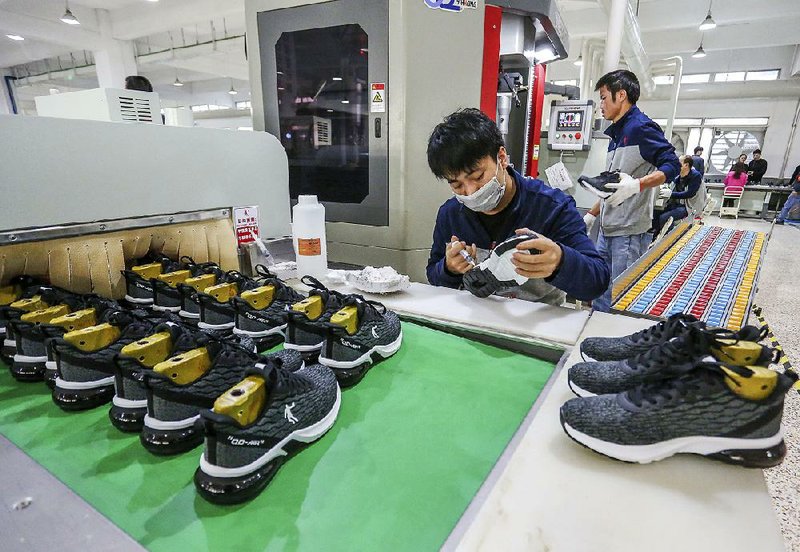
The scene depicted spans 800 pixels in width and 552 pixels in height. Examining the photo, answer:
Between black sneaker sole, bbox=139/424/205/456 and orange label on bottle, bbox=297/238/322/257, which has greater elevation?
orange label on bottle, bbox=297/238/322/257

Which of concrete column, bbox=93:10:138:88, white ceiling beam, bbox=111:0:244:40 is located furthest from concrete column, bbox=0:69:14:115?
white ceiling beam, bbox=111:0:244:40

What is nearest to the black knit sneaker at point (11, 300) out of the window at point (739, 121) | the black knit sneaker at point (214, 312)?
the black knit sneaker at point (214, 312)

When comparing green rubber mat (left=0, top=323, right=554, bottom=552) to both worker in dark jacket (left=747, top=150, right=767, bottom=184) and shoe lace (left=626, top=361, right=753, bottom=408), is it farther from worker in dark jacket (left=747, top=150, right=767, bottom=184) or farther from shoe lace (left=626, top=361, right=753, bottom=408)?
worker in dark jacket (left=747, top=150, right=767, bottom=184)

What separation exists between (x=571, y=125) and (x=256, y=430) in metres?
5.05

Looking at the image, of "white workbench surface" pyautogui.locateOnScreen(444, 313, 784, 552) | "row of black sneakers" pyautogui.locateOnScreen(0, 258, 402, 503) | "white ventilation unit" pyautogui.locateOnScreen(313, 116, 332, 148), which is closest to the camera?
"white workbench surface" pyautogui.locateOnScreen(444, 313, 784, 552)

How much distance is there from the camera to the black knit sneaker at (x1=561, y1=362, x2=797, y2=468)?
58cm

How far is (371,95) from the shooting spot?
1884mm

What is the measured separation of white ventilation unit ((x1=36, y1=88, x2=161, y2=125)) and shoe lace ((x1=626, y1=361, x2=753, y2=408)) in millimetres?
1964

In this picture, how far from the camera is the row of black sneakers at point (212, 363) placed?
625 mm

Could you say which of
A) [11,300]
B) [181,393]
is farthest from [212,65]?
[181,393]

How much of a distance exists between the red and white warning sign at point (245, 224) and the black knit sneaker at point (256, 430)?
40.3 inches

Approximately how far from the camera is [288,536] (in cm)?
56

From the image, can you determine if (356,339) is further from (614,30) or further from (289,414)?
(614,30)

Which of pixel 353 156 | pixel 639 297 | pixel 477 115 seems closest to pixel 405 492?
pixel 477 115
